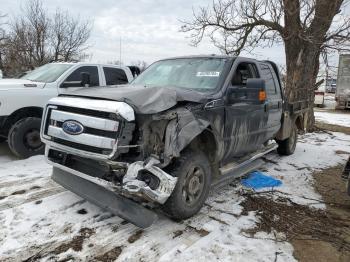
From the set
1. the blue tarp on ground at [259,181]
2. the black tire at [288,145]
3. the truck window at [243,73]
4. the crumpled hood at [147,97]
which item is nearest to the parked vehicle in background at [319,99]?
the black tire at [288,145]

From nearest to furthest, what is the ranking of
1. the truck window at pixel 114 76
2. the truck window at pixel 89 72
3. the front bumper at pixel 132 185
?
the front bumper at pixel 132 185, the truck window at pixel 89 72, the truck window at pixel 114 76

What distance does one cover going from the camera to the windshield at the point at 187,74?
16.4ft

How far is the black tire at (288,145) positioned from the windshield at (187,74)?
11.7 ft

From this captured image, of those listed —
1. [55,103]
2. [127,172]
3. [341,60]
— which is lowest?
[127,172]

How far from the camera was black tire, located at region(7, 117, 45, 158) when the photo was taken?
655 centimetres

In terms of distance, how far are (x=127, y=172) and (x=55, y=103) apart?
1.37m

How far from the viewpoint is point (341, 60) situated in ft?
73.8

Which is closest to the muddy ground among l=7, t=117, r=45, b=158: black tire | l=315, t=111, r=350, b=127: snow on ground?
l=7, t=117, r=45, b=158: black tire

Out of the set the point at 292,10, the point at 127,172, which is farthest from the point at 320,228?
the point at 292,10

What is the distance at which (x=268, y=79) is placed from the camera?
658 centimetres

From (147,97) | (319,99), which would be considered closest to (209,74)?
(147,97)

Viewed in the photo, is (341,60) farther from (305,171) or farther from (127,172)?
(127,172)

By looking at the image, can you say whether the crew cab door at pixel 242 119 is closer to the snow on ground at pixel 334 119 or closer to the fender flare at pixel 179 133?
the fender flare at pixel 179 133

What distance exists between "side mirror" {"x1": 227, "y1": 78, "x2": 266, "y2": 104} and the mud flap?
2017 millimetres
